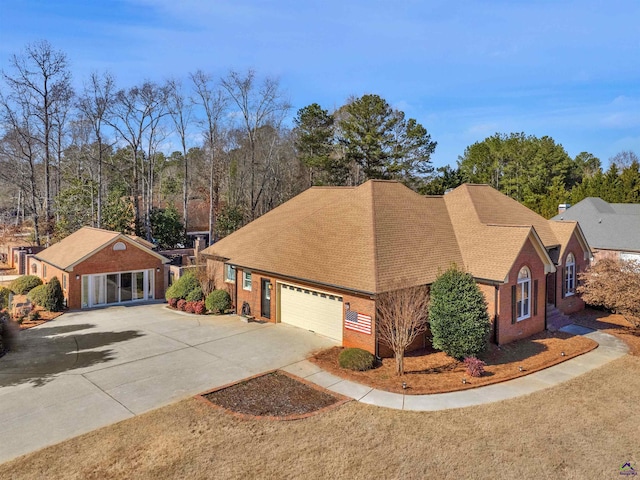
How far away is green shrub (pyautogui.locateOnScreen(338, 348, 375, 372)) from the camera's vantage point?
A: 14.7 meters

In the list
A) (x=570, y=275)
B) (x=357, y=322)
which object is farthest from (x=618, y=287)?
(x=357, y=322)

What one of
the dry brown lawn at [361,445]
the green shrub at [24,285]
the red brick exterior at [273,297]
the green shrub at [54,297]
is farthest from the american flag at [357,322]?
→ the green shrub at [24,285]

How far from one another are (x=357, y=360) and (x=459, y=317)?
3.86 meters

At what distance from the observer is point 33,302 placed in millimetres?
23500

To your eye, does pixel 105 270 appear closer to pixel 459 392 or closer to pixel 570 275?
pixel 459 392

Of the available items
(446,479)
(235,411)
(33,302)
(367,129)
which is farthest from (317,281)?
(367,129)

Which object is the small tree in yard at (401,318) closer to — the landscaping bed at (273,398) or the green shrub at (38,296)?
the landscaping bed at (273,398)

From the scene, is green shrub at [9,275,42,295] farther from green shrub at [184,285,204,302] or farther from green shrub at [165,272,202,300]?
green shrub at [184,285,204,302]

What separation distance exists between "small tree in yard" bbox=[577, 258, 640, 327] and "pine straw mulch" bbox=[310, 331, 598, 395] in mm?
2153

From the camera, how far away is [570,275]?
23.8 metres

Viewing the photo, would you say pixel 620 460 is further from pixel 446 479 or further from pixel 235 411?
pixel 235 411

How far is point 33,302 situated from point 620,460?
2619 centimetres

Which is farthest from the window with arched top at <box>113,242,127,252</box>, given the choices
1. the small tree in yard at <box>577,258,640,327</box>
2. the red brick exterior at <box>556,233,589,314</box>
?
the small tree in yard at <box>577,258,640,327</box>


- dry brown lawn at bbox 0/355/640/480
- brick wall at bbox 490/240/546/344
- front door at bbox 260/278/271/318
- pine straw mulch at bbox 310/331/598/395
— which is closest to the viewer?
dry brown lawn at bbox 0/355/640/480
